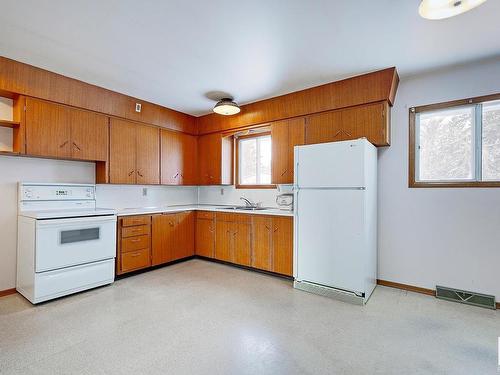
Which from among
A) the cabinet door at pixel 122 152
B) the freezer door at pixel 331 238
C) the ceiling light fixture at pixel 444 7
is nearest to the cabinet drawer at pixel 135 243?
the cabinet door at pixel 122 152

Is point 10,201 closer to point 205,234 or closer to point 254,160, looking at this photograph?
point 205,234

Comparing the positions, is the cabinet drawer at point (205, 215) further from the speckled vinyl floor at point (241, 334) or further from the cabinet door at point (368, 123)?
the cabinet door at point (368, 123)

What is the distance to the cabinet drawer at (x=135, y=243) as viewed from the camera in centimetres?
355

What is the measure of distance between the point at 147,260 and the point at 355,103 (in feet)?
11.6

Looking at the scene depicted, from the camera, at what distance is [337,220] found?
2.93 metres

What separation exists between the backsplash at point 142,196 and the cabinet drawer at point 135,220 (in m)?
0.60

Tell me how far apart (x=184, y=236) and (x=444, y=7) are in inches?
161

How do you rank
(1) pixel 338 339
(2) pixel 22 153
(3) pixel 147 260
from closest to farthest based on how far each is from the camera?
(1) pixel 338 339 → (2) pixel 22 153 → (3) pixel 147 260

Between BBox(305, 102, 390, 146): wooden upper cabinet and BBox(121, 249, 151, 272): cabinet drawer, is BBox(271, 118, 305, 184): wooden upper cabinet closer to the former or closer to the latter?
BBox(305, 102, 390, 146): wooden upper cabinet

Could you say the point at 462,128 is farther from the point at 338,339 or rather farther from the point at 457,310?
the point at 338,339

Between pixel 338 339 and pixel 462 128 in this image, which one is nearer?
pixel 338 339

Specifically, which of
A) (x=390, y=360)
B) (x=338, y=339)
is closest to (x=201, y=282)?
(x=338, y=339)

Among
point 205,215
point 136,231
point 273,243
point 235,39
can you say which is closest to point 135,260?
point 136,231

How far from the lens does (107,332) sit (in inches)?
87.0
